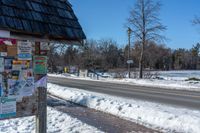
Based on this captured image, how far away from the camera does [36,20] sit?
19.5 ft

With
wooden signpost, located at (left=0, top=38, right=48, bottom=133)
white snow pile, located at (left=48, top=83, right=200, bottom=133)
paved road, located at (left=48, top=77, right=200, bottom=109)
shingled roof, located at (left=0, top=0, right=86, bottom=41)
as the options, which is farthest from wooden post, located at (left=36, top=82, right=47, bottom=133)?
paved road, located at (left=48, top=77, right=200, bottom=109)

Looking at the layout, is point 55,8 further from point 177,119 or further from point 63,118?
point 177,119

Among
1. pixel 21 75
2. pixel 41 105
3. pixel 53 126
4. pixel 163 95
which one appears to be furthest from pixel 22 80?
pixel 163 95

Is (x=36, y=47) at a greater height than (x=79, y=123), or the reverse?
(x=36, y=47)

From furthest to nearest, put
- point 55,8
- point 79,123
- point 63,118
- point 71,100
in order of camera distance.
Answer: point 71,100 < point 63,118 < point 79,123 < point 55,8

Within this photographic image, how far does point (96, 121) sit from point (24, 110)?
433 centimetres

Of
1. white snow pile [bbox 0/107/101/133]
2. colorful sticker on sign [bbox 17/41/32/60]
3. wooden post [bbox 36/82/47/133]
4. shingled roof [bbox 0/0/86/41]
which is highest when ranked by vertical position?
shingled roof [bbox 0/0/86/41]

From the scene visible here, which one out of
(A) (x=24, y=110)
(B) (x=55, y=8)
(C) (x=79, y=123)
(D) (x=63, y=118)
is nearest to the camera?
(A) (x=24, y=110)

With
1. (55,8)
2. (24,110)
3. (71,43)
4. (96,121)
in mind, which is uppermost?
(55,8)

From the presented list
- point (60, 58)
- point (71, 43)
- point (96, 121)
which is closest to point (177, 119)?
point (96, 121)

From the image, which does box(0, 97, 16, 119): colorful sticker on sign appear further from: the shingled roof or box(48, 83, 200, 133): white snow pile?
box(48, 83, 200, 133): white snow pile

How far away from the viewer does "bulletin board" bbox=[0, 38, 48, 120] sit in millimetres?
5648

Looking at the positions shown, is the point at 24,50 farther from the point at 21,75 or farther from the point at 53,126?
the point at 53,126

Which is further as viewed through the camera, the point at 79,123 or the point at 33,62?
the point at 79,123
